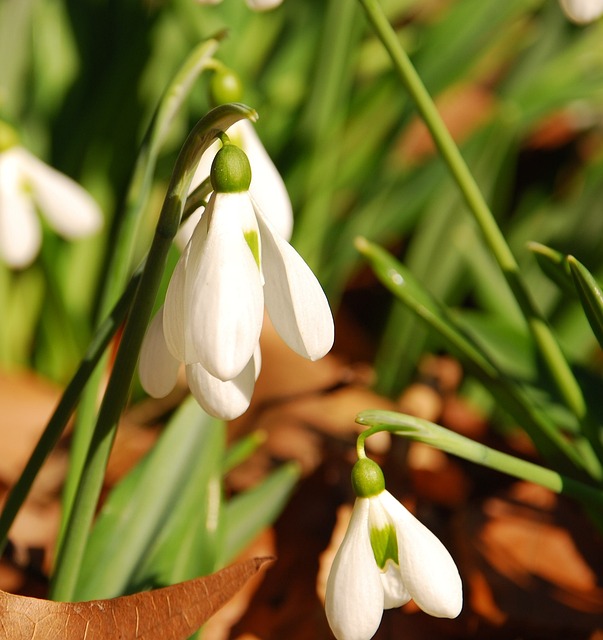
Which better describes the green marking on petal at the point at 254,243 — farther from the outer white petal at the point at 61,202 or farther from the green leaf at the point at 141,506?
the outer white petal at the point at 61,202

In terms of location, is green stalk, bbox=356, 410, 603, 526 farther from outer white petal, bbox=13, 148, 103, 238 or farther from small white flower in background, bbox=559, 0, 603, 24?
outer white petal, bbox=13, 148, 103, 238

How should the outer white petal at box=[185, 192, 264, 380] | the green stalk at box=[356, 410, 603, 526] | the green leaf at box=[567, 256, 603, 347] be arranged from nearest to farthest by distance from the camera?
1. the outer white petal at box=[185, 192, 264, 380]
2. the green stalk at box=[356, 410, 603, 526]
3. the green leaf at box=[567, 256, 603, 347]

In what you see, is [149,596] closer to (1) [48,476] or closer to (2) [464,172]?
(2) [464,172]

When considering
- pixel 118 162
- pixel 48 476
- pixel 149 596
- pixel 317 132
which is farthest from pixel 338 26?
pixel 149 596

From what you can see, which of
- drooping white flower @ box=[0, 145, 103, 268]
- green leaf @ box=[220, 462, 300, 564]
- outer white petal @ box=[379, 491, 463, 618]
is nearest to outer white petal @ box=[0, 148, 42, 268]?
drooping white flower @ box=[0, 145, 103, 268]

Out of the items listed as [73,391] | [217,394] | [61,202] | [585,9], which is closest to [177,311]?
[217,394]

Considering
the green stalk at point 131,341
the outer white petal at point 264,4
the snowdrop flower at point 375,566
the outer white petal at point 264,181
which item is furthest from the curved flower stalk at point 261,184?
the snowdrop flower at point 375,566
